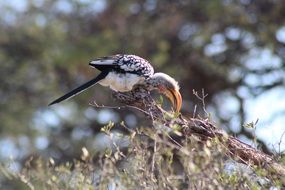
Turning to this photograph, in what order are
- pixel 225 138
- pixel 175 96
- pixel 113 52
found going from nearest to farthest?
pixel 225 138 → pixel 175 96 → pixel 113 52

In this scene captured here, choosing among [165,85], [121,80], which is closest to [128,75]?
[121,80]

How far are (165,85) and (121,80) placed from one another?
0.40 metres

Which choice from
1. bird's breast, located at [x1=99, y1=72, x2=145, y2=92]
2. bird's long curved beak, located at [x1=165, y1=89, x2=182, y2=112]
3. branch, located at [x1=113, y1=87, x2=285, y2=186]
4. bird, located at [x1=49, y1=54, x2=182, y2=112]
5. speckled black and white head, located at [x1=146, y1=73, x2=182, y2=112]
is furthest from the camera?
bird's long curved beak, located at [x1=165, y1=89, x2=182, y2=112]

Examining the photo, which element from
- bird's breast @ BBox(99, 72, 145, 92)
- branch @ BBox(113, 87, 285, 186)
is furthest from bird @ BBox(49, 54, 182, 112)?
branch @ BBox(113, 87, 285, 186)

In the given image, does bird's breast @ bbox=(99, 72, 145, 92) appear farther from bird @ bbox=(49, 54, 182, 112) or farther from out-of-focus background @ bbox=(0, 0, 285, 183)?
out-of-focus background @ bbox=(0, 0, 285, 183)

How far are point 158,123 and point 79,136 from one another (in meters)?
9.88

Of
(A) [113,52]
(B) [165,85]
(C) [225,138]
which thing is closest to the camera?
(C) [225,138]

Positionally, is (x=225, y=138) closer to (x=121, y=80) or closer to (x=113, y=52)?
(x=121, y=80)

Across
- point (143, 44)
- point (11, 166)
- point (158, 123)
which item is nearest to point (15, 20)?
Answer: point (143, 44)

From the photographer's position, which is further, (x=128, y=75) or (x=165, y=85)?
(x=165, y=85)

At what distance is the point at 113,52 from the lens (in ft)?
37.6

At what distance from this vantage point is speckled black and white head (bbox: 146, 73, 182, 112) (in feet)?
21.1

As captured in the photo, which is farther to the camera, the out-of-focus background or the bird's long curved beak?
the out-of-focus background

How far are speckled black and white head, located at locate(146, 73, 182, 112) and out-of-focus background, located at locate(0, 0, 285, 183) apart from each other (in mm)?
3445
